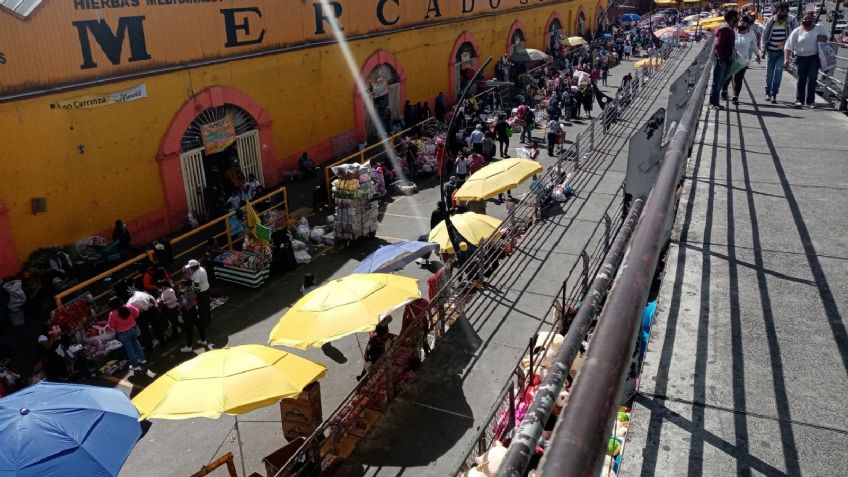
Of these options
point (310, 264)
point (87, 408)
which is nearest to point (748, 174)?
point (87, 408)

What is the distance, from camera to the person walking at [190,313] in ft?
39.3

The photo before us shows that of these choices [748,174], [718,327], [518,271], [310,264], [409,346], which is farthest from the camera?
[310,264]

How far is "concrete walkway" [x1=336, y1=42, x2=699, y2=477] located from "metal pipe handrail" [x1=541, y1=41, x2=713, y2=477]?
5.49m

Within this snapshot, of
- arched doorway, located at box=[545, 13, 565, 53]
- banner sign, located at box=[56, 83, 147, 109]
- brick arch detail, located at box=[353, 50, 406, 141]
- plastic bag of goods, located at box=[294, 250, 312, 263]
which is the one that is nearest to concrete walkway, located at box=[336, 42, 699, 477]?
plastic bag of goods, located at box=[294, 250, 312, 263]

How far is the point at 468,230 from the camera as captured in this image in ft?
42.2

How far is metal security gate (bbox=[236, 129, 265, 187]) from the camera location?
19.9m

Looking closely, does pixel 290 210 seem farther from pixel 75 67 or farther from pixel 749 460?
pixel 749 460

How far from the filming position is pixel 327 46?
2314 cm

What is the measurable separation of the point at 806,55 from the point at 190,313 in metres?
11.0

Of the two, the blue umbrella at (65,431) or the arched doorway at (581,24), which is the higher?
the arched doorway at (581,24)

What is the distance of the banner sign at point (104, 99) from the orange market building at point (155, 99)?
32mm

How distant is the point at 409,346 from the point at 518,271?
6.57 feet

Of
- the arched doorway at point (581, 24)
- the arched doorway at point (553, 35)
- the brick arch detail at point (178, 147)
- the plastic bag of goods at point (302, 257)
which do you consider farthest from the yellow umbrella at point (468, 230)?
the arched doorway at point (581, 24)

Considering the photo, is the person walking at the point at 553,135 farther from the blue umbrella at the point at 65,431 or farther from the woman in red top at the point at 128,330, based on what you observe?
the blue umbrella at the point at 65,431
